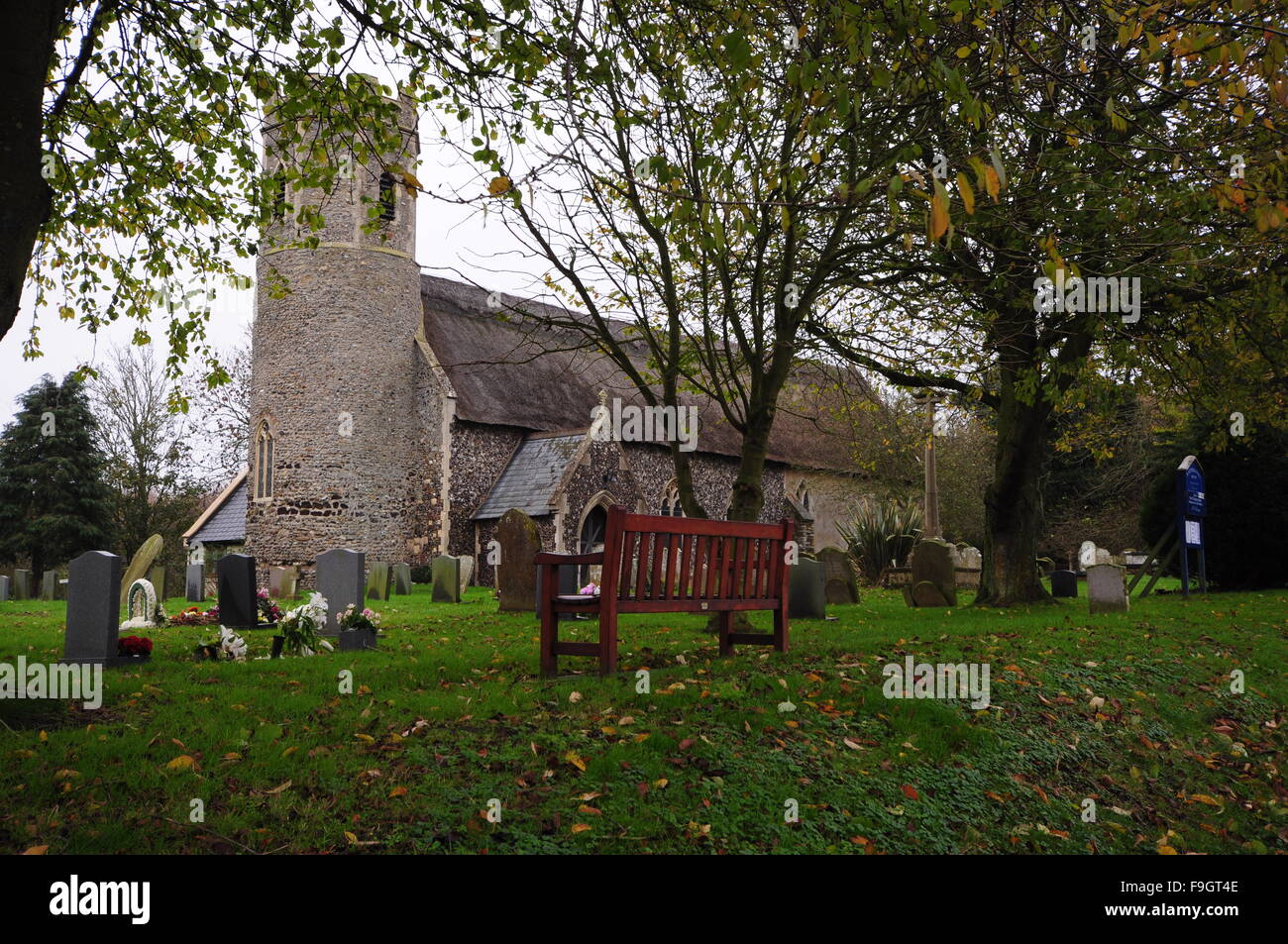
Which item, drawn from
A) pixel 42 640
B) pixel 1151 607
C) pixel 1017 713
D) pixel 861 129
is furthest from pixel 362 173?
pixel 1017 713

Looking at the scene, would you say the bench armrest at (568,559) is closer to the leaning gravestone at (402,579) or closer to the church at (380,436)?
the leaning gravestone at (402,579)

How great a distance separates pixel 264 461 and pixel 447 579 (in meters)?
9.03

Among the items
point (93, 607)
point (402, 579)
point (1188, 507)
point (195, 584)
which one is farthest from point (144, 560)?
point (1188, 507)

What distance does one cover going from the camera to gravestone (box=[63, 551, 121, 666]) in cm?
770

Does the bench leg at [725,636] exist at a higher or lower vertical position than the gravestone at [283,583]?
higher

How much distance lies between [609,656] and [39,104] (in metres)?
4.83

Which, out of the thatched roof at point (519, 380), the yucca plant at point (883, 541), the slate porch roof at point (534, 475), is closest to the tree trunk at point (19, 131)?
the slate porch roof at point (534, 475)

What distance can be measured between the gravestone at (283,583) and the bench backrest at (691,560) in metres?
15.7

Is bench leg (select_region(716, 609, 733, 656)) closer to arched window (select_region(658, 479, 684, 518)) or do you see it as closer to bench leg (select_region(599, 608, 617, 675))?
bench leg (select_region(599, 608, 617, 675))

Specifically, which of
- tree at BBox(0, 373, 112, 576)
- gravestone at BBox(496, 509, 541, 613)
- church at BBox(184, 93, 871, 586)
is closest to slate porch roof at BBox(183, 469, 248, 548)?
church at BBox(184, 93, 871, 586)

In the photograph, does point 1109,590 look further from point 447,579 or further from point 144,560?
point 144,560

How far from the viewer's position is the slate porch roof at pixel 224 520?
26.5 metres

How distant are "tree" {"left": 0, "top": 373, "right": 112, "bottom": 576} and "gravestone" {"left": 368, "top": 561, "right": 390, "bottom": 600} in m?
14.3
